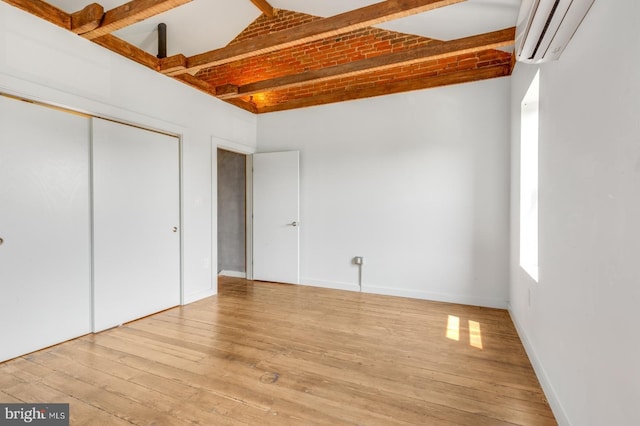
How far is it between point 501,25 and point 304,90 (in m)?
2.77

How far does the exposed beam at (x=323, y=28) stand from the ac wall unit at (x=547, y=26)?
0.80 meters

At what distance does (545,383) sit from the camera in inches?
79.3

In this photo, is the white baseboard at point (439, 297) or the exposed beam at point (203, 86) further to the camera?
the exposed beam at point (203, 86)

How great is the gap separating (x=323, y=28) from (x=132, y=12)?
1.56 meters

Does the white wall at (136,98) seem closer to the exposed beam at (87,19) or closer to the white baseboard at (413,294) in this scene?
the exposed beam at (87,19)

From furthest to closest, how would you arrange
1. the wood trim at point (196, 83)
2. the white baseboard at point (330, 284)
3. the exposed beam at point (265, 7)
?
the white baseboard at point (330, 284), the exposed beam at point (265, 7), the wood trim at point (196, 83)

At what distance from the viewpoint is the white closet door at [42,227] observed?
241cm

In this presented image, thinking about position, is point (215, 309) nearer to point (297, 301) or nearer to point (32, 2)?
point (297, 301)

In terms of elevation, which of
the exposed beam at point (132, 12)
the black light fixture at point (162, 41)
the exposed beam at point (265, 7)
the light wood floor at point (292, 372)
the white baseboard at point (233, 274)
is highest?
the exposed beam at point (265, 7)

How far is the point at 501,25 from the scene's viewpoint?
299 cm

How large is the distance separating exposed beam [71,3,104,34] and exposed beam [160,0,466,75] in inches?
33.7

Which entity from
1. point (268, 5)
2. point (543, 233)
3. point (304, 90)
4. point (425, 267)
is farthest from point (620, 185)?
point (268, 5)

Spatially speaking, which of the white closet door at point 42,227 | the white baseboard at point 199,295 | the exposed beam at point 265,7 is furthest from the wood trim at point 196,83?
the white baseboard at point 199,295

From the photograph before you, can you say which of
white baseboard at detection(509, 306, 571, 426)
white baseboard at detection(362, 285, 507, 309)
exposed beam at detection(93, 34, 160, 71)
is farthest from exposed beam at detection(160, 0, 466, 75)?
white baseboard at detection(362, 285, 507, 309)
